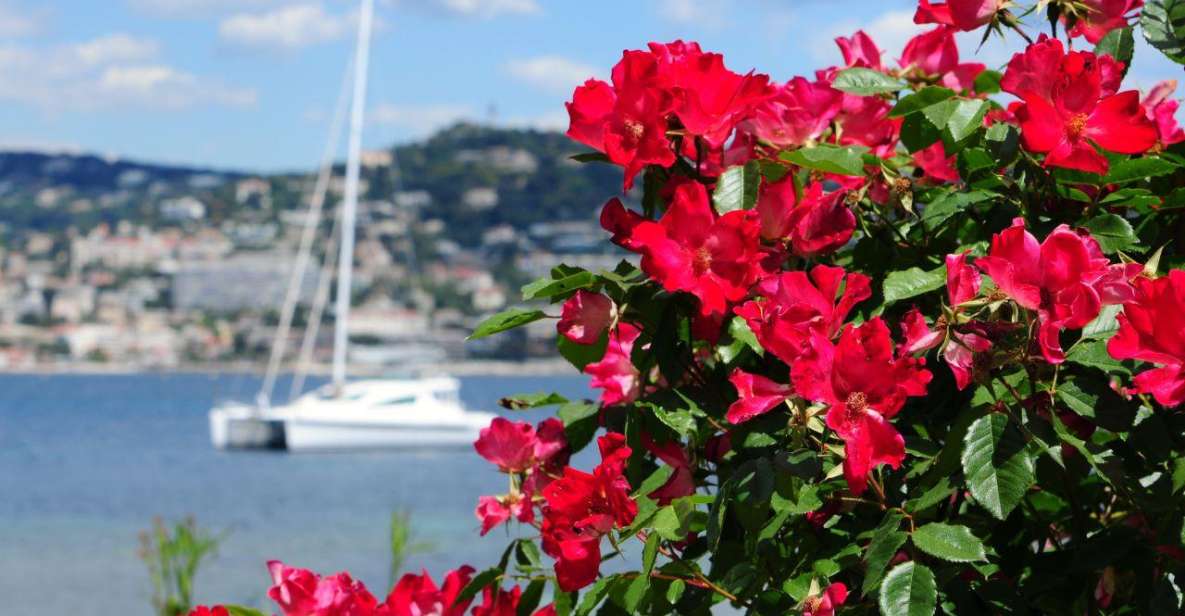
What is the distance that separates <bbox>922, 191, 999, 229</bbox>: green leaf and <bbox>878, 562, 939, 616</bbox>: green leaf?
0.91ft

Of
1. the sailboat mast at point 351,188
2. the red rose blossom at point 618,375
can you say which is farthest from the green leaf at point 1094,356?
the sailboat mast at point 351,188

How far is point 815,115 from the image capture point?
1.05 m

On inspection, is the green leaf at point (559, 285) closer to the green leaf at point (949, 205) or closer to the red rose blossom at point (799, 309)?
the red rose blossom at point (799, 309)

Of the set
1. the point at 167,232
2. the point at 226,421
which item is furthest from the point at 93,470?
the point at 167,232

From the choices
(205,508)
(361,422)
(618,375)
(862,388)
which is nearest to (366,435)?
(361,422)

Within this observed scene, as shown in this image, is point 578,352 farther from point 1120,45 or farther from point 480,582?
point 1120,45

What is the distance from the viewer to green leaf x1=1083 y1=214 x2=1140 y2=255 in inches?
37.0

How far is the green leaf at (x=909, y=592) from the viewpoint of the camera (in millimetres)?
797

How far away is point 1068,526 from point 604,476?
1.43ft

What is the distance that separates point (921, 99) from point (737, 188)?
17 cm

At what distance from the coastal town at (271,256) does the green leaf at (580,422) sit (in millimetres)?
50076

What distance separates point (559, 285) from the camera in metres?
0.94

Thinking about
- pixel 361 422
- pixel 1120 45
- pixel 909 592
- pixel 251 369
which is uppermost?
pixel 1120 45

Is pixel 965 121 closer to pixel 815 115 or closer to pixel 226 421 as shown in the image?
pixel 815 115
